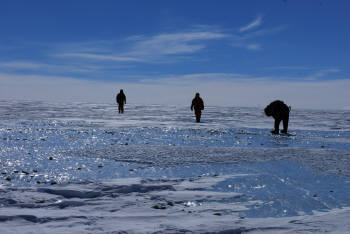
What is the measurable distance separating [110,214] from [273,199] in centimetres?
234

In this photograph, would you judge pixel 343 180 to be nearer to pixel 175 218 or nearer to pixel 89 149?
pixel 175 218

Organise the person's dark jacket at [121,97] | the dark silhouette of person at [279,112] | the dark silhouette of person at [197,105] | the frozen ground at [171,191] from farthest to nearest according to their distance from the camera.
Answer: the person's dark jacket at [121,97], the dark silhouette of person at [197,105], the dark silhouette of person at [279,112], the frozen ground at [171,191]

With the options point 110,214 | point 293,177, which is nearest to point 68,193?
point 110,214

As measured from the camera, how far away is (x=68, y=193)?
5.49 metres

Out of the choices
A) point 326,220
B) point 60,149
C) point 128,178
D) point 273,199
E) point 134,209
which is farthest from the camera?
point 60,149

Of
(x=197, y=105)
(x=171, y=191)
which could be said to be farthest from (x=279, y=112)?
(x=171, y=191)

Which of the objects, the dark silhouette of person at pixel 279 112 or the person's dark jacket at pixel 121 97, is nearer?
the dark silhouette of person at pixel 279 112

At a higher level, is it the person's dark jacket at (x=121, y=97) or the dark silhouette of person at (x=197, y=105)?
the person's dark jacket at (x=121, y=97)

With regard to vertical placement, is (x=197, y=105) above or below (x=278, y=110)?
above

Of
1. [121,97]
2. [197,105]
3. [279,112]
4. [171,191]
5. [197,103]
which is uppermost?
[121,97]

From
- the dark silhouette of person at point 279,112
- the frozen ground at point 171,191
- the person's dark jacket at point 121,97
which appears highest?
the person's dark jacket at point 121,97

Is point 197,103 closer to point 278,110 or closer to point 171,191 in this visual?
point 278,110

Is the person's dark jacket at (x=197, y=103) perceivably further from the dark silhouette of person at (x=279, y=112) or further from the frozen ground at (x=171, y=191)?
the frozen ground at (x=171, y=191)

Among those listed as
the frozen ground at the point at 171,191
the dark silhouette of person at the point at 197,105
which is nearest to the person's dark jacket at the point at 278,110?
the frozen ground at the point at 171,191
